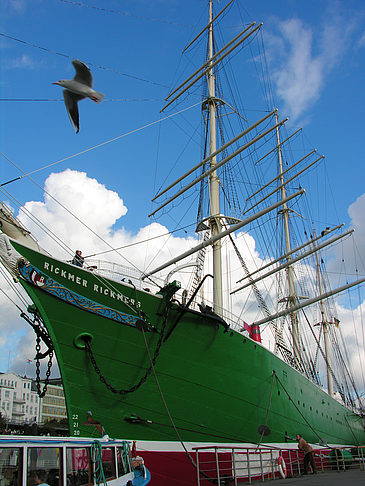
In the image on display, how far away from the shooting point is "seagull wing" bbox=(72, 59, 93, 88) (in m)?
7.43

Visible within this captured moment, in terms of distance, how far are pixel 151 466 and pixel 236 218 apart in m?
11.4

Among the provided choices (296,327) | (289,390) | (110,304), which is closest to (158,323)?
(110,304)

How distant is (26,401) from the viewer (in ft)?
217

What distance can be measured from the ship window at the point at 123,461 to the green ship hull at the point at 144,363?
1732 mm

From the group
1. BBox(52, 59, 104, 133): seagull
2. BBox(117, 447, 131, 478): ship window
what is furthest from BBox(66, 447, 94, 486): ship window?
BBox(52, 59, 104, 133): seagull

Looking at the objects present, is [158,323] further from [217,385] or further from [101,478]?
[101,478]

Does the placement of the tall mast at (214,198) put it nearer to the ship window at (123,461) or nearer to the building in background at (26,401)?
the ship window at (123,461)

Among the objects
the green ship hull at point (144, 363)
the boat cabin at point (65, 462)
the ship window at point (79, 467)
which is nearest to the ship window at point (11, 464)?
the boat cabin at point (65, 462)

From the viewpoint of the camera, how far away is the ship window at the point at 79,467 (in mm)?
6450

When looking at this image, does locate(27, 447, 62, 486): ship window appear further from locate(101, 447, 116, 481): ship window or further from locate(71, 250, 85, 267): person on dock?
locate(71, 250, 85, 267): person on dock

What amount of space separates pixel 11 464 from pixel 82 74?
642cm

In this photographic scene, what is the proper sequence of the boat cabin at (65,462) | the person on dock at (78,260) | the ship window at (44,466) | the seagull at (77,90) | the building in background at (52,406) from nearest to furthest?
the boat cabin at (65,462) → the ship window at (44,466) → the seagull at (77,90) → the person on dock at (78,260) → the building in background at (52,406)

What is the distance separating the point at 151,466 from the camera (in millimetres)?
9516

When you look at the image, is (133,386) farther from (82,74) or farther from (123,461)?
(82,74)
